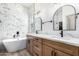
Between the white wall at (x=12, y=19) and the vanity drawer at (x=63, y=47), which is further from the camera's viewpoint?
the white wall at (x=12, y=19)

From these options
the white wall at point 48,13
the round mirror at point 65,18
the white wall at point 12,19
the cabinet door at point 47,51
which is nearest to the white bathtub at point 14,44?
the white wall at point 12,19

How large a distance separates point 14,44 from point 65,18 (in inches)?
31.3

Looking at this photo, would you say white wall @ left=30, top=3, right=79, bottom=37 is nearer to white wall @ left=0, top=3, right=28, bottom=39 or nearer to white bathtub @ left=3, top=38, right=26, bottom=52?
white wall @ left=0, top=3, right=28, bottom=39

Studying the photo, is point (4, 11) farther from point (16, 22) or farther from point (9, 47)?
point (9, 47)

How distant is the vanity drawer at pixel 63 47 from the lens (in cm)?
98

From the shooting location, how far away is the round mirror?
4.72ft

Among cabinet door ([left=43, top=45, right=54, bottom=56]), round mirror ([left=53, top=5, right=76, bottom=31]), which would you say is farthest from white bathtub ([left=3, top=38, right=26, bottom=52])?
round mirror ([left=53, top=5, right=76, bottom=31])

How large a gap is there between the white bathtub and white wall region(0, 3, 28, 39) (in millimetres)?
67

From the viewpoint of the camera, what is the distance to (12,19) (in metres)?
1.31

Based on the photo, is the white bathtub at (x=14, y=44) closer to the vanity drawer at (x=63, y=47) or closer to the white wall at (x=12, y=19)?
the white wall at (x=12, y=19)

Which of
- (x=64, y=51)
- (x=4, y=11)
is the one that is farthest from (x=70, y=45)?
(x=4, y=11)

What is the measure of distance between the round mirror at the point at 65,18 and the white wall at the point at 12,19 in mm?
491

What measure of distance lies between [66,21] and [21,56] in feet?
2.56

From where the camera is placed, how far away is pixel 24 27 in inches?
52.7
